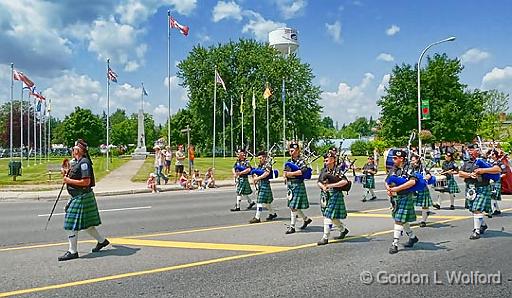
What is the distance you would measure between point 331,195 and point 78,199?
4.21 metres

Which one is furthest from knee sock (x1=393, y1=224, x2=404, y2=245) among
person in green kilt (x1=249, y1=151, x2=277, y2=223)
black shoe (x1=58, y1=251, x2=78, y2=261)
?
black shoe (x1=58, y1=251, x2=78, y2=261)

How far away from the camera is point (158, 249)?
8.78 m

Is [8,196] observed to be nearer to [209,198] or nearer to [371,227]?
[209,198]

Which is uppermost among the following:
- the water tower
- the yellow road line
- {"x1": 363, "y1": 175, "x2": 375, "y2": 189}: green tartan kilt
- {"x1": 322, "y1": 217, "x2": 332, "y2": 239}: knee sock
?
the water tower

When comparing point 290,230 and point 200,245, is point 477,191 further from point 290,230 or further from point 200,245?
point 200,245

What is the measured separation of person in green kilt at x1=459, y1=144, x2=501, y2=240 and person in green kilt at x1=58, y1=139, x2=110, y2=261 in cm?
681

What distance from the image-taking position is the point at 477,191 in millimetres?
9898

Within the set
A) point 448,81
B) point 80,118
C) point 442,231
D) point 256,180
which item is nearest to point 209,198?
point 256,180

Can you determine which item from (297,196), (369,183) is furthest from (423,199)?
(369,183)

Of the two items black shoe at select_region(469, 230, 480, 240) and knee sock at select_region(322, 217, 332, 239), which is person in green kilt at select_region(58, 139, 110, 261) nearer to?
knee sock at select_region(322, 217, 332, 239)

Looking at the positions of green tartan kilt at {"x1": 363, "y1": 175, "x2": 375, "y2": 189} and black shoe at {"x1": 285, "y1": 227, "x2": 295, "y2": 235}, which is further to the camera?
green tartan kilt at {"x1": 363, "y1": 175, "x2": 375, "y2": 189}

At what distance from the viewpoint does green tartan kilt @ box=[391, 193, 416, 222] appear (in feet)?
26.8

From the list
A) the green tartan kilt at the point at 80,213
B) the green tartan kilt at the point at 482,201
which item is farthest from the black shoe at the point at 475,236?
the green tartan kilt at the point at 80,213

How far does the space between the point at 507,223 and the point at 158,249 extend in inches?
307
